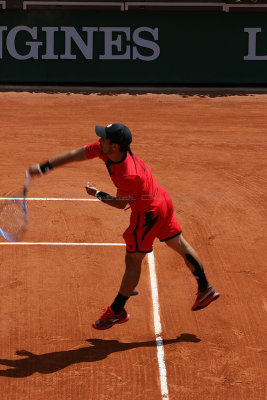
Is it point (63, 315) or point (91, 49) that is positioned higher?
point (91, 49)

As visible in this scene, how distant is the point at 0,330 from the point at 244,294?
10.4 ft

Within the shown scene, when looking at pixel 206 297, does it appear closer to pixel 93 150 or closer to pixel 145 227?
pixel 145 227

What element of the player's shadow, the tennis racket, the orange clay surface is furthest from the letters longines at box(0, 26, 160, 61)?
the player's shadow

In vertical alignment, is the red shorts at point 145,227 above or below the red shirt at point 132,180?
below

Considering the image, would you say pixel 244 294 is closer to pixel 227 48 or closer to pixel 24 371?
pixel 24 371

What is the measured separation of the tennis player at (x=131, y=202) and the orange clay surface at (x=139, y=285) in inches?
16.1

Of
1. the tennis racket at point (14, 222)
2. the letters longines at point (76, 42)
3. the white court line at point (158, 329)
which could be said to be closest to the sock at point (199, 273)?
the white court line at point (158, 329)

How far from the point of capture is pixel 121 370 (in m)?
7.04

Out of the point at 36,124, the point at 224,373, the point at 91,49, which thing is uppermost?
the point at 91,49

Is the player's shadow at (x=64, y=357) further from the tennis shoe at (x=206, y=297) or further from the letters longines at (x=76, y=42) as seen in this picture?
the letters longines at (x=76, y=42)

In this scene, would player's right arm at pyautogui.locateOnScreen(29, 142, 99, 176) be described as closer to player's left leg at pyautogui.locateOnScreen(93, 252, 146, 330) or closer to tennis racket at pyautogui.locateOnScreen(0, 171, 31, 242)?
tennis racket at pyautogui.locateOnScreen(0, 171, 31, 242)

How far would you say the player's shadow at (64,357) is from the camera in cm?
702

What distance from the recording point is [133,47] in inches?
811

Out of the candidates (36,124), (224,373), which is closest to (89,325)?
(224,373)
